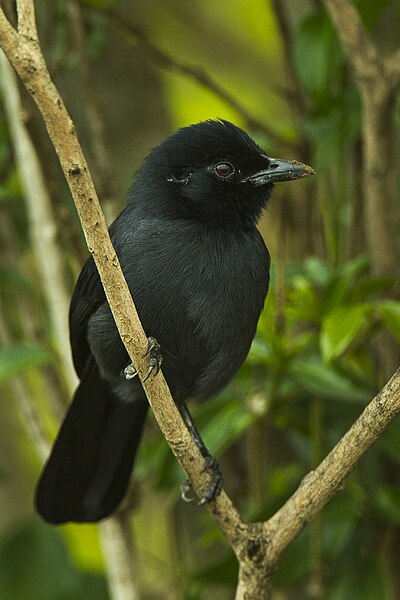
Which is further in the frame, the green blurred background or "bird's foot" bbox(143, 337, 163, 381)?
the green blurred background

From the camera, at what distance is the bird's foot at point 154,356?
8.06ft

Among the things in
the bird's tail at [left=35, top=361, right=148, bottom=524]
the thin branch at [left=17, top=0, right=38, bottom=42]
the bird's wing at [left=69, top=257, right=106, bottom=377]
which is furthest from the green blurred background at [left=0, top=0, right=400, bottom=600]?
the thin branch at [left=17, top=0, right=38, bottom=42]

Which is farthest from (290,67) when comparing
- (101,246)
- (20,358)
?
(101,246)

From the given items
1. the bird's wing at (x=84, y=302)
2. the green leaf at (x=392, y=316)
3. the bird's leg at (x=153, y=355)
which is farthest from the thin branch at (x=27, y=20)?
the green leaf at (x=392, y=316)

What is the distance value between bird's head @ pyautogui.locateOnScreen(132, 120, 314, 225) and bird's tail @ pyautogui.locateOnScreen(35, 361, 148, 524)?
632 millimetres

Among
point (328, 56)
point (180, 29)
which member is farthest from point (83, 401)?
point (180, 29)

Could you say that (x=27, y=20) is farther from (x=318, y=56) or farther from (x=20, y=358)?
(x=318, y=56)

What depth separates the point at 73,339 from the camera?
315 cm

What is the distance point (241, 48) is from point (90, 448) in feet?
9.12

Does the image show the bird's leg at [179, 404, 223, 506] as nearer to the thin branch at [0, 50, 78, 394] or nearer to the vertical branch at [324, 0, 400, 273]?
the thin branch at [0, 50, 78, 394]

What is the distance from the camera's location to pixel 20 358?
3.36m

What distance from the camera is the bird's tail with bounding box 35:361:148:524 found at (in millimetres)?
3260

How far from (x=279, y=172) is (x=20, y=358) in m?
1.10

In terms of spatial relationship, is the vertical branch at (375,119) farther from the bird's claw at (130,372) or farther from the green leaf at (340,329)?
the bird's claw at (130,372)
